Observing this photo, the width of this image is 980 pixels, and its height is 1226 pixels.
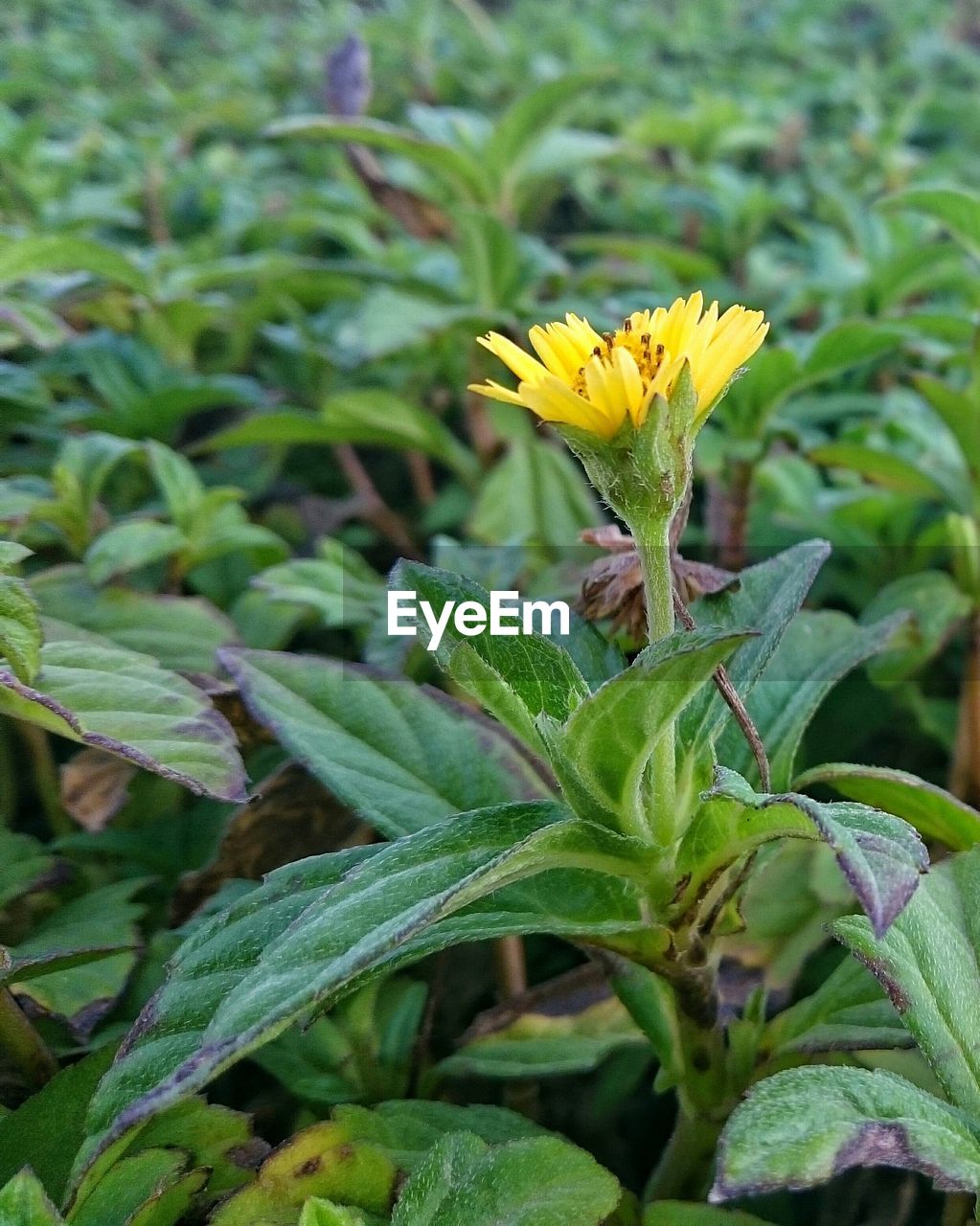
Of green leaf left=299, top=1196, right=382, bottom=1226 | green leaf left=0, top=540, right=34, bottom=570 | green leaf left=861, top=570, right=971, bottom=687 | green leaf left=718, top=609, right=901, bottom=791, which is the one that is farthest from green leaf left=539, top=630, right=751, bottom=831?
green leaf left=861, top=570, right=971, bottom=687

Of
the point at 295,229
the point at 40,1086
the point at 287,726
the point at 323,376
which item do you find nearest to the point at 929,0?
the point at 295,229

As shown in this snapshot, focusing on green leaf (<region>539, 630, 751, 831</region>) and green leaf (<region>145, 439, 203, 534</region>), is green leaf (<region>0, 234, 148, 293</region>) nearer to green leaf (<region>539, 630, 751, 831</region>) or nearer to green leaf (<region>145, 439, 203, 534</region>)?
green leaf (<region>145, 439, 203, 534</region>)

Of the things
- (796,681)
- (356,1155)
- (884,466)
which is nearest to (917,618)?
(884,466)

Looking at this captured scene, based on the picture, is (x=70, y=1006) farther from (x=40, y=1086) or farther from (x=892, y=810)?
(x=892, y=810)

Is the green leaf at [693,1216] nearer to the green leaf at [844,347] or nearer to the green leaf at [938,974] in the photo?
the green leaf at [938,974]

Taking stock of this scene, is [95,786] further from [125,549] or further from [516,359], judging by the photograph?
[516,359]
